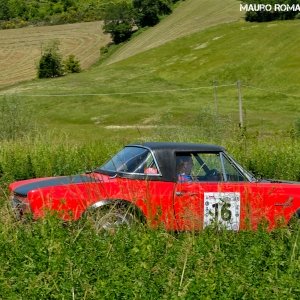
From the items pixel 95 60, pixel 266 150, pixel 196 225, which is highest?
pixel 196 225

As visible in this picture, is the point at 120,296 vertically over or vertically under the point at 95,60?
over

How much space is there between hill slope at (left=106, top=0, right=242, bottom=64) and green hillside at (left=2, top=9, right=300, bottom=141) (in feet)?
14.2

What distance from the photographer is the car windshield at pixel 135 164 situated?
377 inches

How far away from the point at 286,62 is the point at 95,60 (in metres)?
32.8

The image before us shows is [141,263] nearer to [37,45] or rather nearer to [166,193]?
[166,193]

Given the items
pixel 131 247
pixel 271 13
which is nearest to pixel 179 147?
pixel 131 247

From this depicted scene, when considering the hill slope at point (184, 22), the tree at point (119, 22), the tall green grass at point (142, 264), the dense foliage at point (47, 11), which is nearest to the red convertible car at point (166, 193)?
the tall green grass at point (142, 264)

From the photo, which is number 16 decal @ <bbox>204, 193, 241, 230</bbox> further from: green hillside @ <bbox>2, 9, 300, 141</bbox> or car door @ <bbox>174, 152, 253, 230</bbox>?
green hillside @ <bbox>2, 9, 300, 141</bbox>

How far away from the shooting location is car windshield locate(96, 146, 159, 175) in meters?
9.59

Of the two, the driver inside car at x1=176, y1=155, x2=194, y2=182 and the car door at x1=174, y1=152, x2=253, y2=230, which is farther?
the driver inside car at x1=176, y1=155, x2=194, y2=182

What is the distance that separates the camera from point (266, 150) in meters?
17.0

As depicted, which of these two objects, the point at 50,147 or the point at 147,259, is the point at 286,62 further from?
the point at 147,259

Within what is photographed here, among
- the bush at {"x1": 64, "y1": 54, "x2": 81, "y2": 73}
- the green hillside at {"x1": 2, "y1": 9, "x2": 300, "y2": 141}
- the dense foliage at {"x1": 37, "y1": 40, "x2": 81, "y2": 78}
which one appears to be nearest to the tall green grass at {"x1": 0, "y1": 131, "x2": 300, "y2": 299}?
the green hillside at {"x1": 2, "y1": 9, "x2": 300, "y2": 141}

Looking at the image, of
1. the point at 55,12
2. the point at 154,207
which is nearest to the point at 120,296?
the point at 154,207
